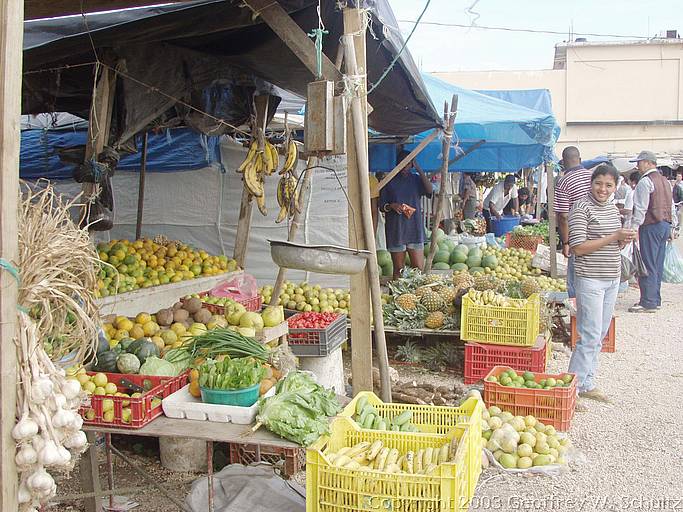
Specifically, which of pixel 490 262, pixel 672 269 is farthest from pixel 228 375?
pixel 672 269

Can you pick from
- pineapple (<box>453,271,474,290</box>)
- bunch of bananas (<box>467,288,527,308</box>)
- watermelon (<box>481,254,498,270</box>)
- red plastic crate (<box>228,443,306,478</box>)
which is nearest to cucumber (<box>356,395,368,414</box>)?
red plastic crate (<box>228,443,306,478</box>)

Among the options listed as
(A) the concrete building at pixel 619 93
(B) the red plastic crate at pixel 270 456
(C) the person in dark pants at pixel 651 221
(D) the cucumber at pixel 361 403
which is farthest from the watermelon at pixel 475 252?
Answer: (A) the concrete building at pixel 619 93

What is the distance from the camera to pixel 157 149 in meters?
10.3

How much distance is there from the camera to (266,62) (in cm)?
641

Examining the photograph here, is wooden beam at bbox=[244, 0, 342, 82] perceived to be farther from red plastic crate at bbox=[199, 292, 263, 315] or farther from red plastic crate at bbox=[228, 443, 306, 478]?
red plastic crate at bbox=[228, 443, 306, 478]

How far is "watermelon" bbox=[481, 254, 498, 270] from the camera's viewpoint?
403 inches

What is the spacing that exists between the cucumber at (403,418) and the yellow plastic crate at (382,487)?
521mm

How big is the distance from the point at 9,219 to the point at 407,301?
231 inches

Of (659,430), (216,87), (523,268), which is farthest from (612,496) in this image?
(523,268)

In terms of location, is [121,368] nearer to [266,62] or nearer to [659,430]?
[266,62]

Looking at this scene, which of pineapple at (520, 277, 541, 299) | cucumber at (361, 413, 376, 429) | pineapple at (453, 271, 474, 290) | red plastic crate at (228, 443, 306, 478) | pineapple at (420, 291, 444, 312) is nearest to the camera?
cucumber at (361, 413, 376, 429)

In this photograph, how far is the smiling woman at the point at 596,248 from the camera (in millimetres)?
5441

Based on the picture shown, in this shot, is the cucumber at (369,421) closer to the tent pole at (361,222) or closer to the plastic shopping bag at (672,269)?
the tent pole at (361,222)

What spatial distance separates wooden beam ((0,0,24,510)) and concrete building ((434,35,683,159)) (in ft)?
109
